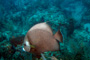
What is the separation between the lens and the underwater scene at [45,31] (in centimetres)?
116

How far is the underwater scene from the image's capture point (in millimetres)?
1155

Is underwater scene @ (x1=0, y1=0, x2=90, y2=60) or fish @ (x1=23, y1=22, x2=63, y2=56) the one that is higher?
underwater scene @ (x1=0, y1=0, x2=90, y2=60)

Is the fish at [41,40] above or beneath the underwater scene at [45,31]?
beneath

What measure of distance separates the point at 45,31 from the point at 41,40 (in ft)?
0.40

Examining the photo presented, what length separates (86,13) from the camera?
782 cm

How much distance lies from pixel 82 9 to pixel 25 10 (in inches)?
206

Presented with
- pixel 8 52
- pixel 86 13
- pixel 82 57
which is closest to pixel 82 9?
pixel 86 13

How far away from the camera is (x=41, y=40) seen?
1.16 meters

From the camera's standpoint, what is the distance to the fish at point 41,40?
1.12m

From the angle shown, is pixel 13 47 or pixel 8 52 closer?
pixel 8 52

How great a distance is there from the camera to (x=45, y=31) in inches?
45.9

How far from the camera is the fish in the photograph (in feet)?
3.67

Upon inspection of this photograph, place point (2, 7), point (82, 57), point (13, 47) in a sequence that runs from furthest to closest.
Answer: point (2, 7)
point (13, 47)
point (82, 57)

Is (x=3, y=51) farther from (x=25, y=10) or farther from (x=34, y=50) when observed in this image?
(x=25, y=10)
